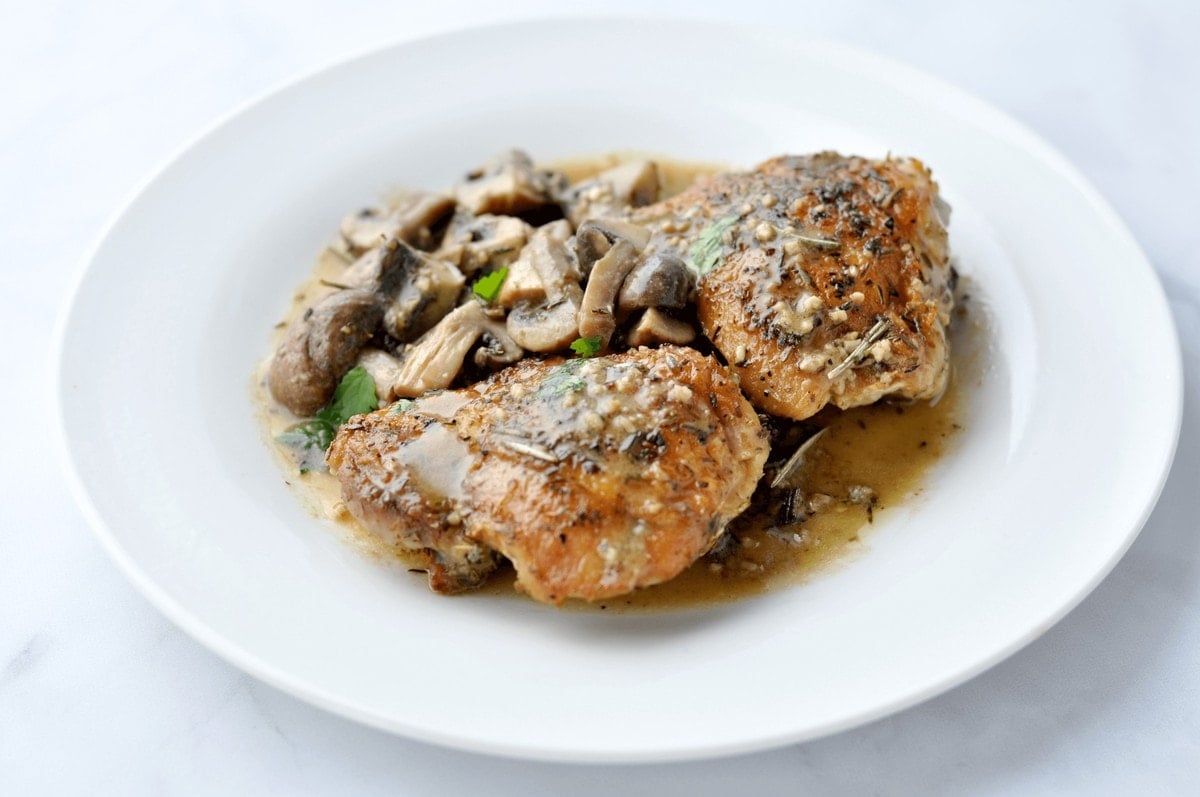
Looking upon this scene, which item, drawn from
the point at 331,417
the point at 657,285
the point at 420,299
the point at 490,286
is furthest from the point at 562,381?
→ the point at 331,417

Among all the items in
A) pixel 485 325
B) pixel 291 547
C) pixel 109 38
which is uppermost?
pixel 109 38

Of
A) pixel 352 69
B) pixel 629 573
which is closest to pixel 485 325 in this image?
pixel 629 573

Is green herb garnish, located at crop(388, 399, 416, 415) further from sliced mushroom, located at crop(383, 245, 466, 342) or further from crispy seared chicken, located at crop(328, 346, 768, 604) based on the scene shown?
sliced mushroom, located at crop(383, 245, 466, 342)

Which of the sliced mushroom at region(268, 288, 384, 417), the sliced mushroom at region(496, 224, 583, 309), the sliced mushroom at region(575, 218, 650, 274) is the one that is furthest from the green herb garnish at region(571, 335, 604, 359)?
the sliced mushroom at region(268, 288, 384, 417)

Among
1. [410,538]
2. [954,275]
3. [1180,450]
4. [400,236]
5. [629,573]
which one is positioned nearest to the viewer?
[629,573]

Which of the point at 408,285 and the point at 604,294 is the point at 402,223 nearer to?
the point at 408,285

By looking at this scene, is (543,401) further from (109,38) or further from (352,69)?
(109,38)
